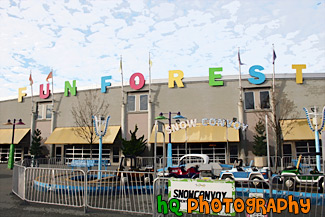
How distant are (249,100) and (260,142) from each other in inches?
173

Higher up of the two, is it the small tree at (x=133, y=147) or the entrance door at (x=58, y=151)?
the small tree at (x=133, y=147)

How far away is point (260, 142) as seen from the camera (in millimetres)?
21500

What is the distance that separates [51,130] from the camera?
Answer: 2953 cm

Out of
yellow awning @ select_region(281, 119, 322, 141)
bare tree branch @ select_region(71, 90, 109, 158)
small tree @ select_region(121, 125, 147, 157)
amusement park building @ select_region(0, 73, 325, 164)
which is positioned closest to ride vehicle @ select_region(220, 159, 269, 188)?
amusement park building @ select_region(0, 73, 325, 164)

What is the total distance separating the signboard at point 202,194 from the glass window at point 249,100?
19.3 meters

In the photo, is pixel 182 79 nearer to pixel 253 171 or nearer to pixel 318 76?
pixel 318 76

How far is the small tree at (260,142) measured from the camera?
21.5 metres

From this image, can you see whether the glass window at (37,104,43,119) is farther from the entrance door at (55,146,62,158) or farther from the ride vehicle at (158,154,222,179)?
the ride vehicle at (158,154,222,179)

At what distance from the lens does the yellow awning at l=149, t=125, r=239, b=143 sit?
872 inches

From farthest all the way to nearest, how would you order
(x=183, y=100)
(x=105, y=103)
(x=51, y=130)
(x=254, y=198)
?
(x=51, y=130)
(x=105, y=103)
(x=183, y=100)
(x=254, y=198)

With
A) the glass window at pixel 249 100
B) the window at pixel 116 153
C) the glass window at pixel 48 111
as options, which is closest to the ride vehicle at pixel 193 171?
the glass window at pixel 249 100

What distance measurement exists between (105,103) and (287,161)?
1814 cm

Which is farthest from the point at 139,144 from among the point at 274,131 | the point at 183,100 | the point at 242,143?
the point at 274,131

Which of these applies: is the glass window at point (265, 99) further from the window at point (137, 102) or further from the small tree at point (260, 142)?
the window at point (137, 102)
